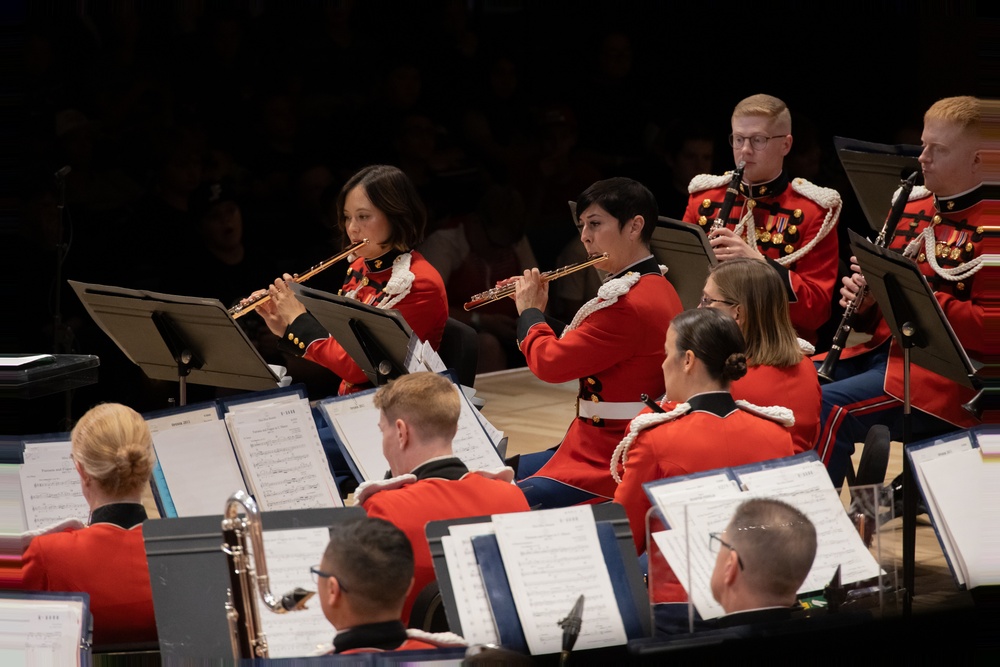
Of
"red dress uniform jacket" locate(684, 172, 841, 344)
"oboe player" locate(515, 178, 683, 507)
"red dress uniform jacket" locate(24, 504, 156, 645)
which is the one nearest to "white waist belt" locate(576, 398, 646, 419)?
"oboe player" locate(515, 178, 683, 507)

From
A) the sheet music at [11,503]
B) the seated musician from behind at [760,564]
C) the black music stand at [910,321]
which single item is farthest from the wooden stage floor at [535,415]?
the sheet music at [11,503]

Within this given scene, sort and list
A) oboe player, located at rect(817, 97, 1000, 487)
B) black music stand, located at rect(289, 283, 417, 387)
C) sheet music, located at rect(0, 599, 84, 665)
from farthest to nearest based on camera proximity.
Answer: oboe player, located at rect(817, 97, 1000, 487), black music stand, located at rect(289, 283, 417, 387), sheet music, located at rect(0, 599, 84, 665)

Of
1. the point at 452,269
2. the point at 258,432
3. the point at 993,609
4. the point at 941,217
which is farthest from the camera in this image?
the point at 452,269

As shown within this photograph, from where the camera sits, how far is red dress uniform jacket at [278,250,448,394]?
382 centimetres

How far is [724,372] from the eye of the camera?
274 cm

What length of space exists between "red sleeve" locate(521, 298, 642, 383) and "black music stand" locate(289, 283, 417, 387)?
0.37 metres

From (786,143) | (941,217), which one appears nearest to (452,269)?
(786,143)

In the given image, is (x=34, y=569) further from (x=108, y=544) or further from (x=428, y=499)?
(x=428, y=499)

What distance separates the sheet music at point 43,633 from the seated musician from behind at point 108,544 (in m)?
0.26

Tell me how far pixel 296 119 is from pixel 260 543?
376 cm

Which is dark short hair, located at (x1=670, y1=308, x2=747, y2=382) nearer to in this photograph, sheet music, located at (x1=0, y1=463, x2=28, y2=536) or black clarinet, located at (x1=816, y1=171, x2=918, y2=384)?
black clarinet, located at (x1=816, y1=171, x2=918, y2=384)

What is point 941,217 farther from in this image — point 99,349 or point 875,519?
point 99,349

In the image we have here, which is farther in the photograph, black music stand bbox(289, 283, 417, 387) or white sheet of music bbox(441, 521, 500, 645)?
black music stand bbox(289, 283, 417, 387)

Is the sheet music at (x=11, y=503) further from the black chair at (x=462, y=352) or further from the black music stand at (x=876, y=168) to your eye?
the black music stand at (x=876, y=168)
